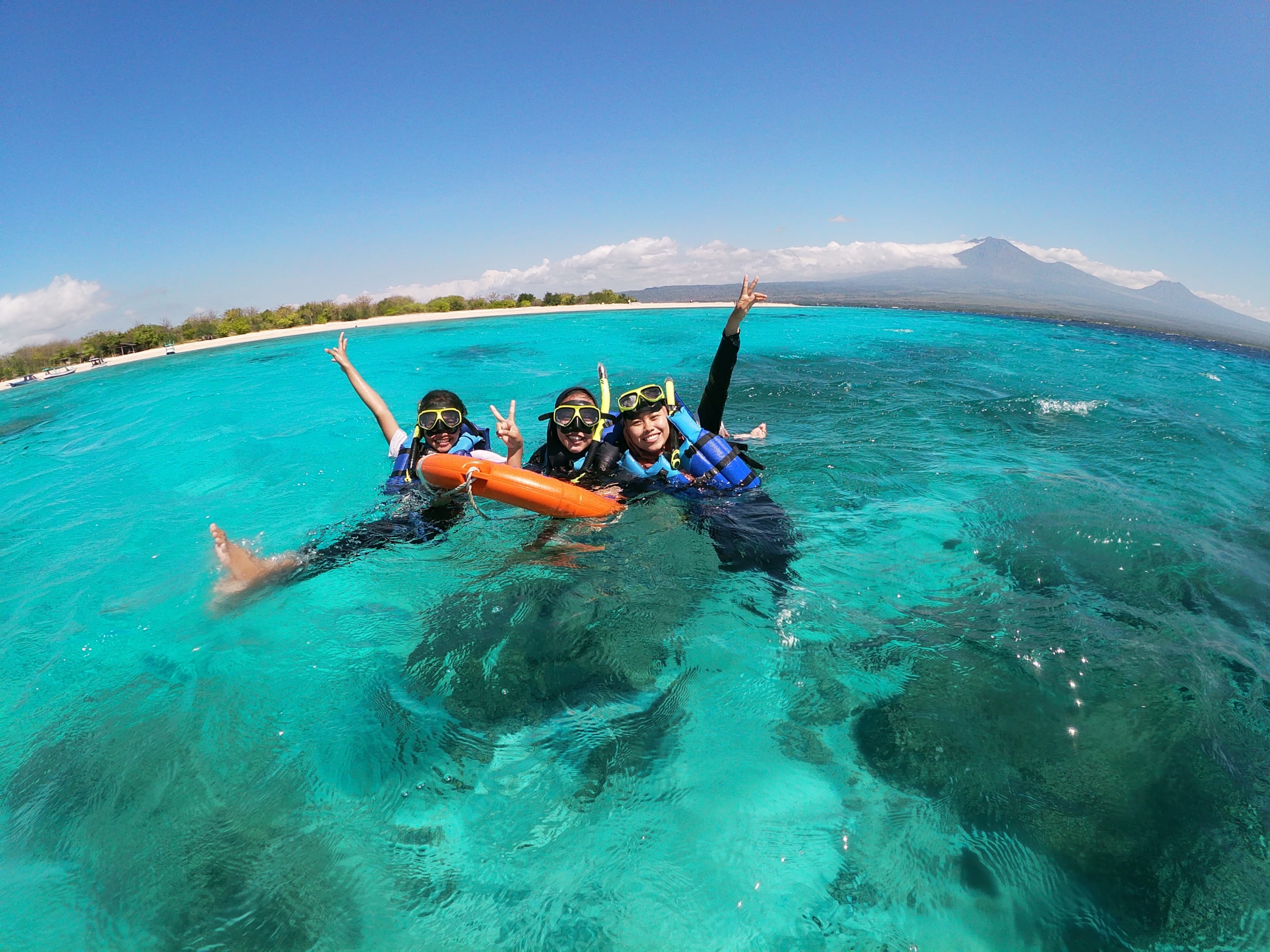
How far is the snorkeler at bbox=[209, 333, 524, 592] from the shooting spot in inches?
166

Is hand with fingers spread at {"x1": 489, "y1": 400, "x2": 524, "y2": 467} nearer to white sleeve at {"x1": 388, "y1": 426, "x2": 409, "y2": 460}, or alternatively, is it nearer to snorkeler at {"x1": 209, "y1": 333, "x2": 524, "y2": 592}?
snorkeler at {"x1": 209, "y1": 333, "x2": 524, "y2": 592}

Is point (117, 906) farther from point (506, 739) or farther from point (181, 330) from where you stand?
point (181, 330)

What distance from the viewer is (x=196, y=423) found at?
11094 millimetres

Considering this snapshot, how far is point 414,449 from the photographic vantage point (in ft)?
15.7

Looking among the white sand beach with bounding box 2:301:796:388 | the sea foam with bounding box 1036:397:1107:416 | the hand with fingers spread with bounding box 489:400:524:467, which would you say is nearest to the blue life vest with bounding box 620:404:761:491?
the hand with fingers spread with bounding box 489:400:524:467

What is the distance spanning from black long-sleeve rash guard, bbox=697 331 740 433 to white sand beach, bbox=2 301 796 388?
27.0 m

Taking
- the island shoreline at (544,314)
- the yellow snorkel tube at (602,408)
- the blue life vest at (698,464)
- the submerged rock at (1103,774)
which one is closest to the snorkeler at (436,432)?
the yellow snorkel tube at (602,408)

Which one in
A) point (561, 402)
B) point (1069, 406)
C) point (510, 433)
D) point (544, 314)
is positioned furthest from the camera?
point (544, 314)

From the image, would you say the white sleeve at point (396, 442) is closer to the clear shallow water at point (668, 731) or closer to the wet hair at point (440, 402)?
the wet hair at point (440, 402)

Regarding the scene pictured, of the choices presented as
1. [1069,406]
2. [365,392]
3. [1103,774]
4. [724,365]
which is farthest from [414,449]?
[1069,406]

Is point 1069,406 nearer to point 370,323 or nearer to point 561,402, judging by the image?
point 561,402

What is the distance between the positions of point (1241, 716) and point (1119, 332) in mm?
32548

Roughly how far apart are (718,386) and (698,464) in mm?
644

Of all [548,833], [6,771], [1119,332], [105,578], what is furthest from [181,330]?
[1119,332]
